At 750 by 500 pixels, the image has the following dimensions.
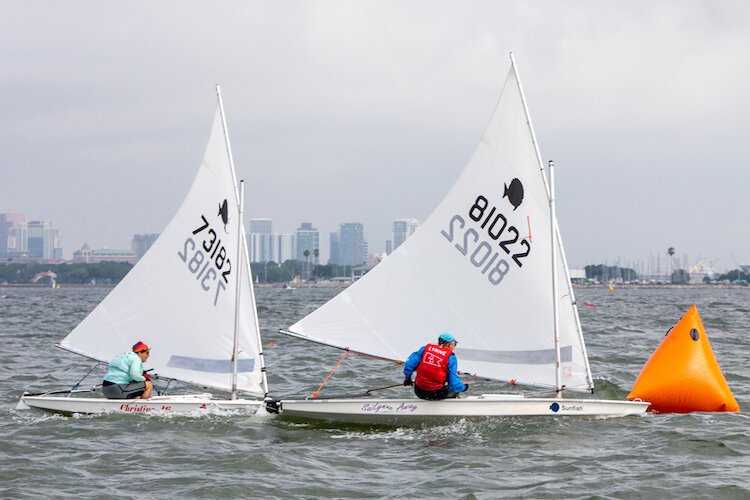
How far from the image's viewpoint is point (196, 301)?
17406mm

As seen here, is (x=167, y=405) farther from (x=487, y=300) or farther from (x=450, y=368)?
(x=487, y=300)

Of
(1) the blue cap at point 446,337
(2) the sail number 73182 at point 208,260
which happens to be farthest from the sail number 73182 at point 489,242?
(2) the sail number 73182 at point 208,260

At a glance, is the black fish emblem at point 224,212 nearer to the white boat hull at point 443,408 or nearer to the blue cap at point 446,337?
the white boat hull at point 443,408

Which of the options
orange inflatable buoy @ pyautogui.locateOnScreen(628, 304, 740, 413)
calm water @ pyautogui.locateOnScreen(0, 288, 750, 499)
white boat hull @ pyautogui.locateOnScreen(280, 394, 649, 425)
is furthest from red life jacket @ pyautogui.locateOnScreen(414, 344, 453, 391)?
orange inflatable buoy @ pyautogui.locateOnScreen(628, 304, 740, 413)

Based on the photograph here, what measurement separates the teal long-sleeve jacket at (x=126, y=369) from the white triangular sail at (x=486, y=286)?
8.81 feet

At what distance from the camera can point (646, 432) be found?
608 inches

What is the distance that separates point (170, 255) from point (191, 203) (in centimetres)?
103

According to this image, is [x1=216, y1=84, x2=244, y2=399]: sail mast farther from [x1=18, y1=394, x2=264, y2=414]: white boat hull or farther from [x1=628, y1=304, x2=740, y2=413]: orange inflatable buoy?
[x1=628, y1=304, x2=740, y2=413]: orange inflatable buoy

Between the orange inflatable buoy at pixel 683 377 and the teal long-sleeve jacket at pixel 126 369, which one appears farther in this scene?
the orange inflatable buoy at pixel 683 377

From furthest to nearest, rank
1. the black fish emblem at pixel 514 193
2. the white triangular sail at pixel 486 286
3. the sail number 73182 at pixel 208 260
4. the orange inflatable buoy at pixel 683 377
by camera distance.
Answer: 1. the sail number 73182 at pixel 208 260
2. the orange inflatable buoy at pixel 683 377
3. the black fish emblem at pixel 514 193
4. the white triangular sail at pixel 486 286

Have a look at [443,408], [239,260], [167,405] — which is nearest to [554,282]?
[443,408]

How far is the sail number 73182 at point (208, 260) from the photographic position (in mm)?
17172

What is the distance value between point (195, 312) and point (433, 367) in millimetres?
4602

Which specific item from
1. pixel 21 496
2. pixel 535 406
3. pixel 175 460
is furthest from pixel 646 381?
pixel 21 496
